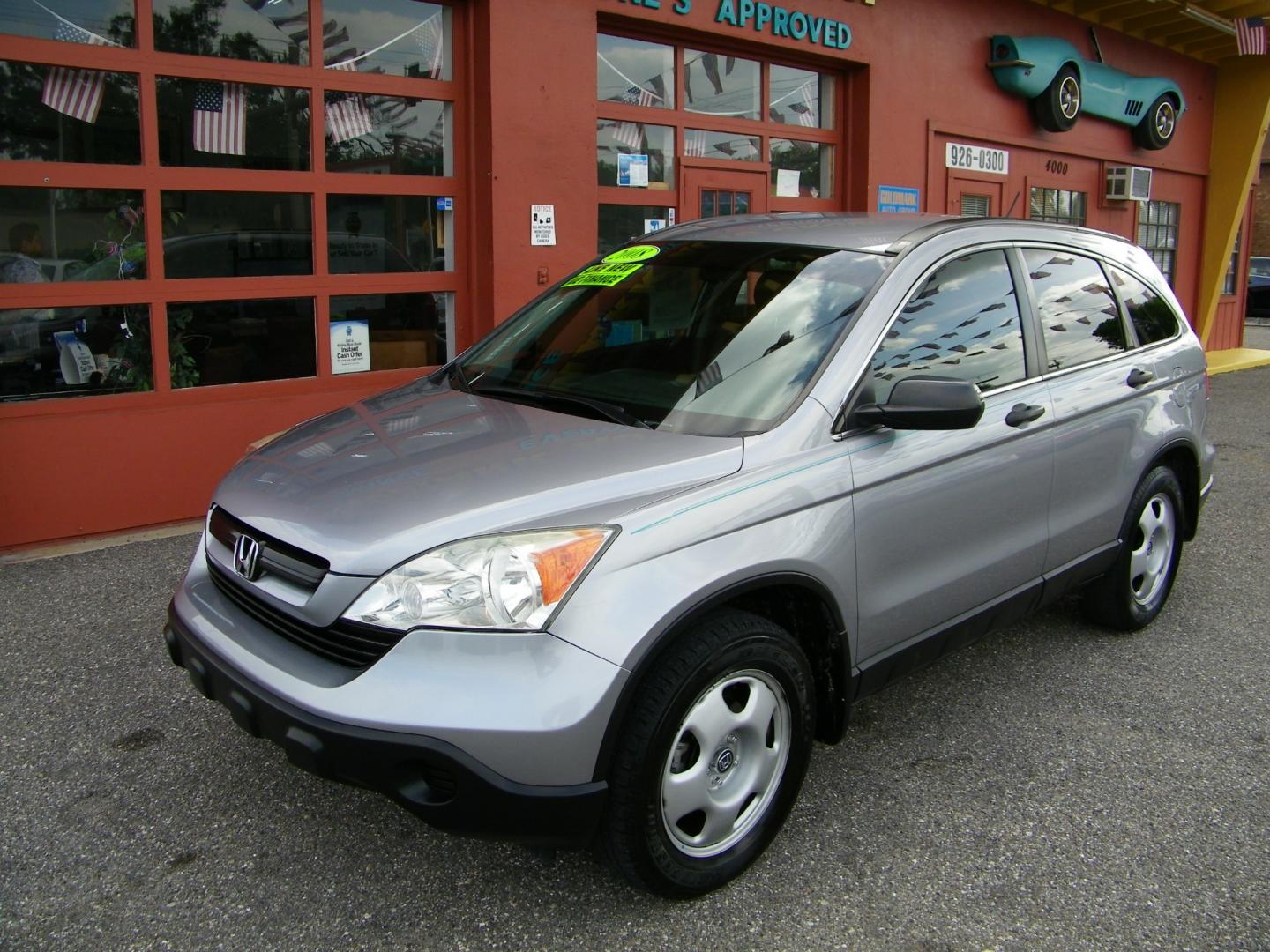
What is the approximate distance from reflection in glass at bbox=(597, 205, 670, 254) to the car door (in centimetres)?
474

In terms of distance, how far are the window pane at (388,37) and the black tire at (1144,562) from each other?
5140 mm

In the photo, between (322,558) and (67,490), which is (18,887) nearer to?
(322,558)

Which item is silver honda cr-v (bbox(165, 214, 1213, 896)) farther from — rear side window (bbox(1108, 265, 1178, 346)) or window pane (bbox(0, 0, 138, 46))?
window pane (bbox(0, 0, 138, 46))

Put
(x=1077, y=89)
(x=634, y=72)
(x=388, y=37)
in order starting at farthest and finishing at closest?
(x=1077, y=89), (x=634, y=72), (x=388, y=37)

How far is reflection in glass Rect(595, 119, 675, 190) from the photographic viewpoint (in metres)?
7.93

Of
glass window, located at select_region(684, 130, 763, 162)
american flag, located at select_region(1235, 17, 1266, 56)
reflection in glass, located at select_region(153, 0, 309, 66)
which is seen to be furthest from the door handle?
american flag, located at select_region(1235, 17, 1266, 56)

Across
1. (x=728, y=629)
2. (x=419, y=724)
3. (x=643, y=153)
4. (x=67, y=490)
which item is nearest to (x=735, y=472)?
(x=728, y=629)

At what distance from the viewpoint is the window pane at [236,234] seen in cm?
604

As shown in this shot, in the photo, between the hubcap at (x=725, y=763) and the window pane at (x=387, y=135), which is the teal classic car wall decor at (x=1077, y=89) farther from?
the hubcap at (x=725, y=763)

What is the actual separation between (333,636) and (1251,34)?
15.1m

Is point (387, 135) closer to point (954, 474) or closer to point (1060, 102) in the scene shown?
point (954, 474)

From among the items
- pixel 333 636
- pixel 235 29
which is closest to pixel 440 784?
pixel 333 636

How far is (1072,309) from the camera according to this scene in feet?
13.2

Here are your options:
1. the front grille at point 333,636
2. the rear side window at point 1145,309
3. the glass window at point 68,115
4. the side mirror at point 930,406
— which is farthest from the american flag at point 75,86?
the rear side window at point 1145,309
